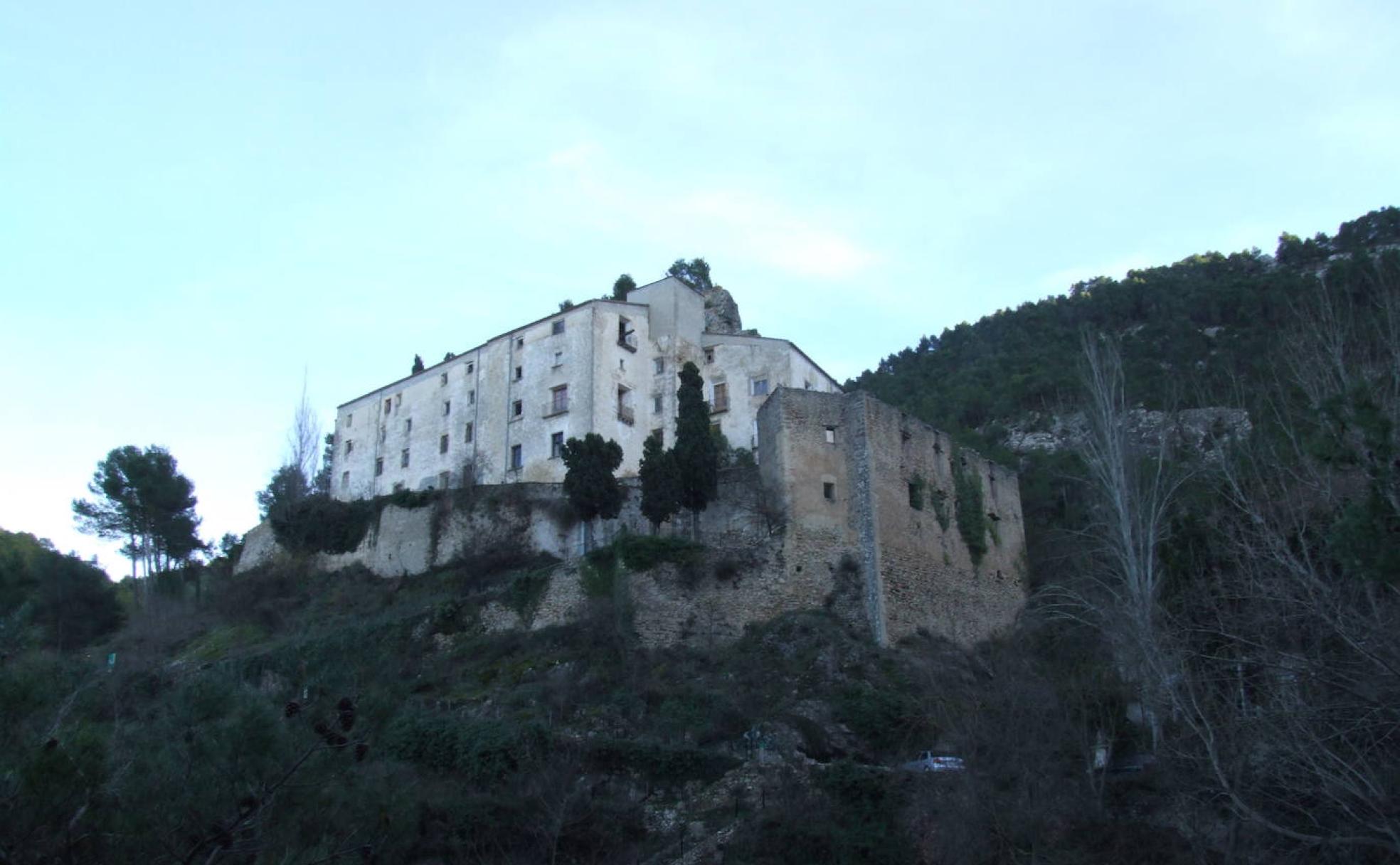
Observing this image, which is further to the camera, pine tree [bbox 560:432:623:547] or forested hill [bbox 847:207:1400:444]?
forested hill [bbox 847:207:1400:444]

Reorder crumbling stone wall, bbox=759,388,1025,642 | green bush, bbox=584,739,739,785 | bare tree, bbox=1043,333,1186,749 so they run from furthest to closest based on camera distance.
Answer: crumbling stone wall, bbox=759,388,1025,642, green bush, bbox=584,739,739,785, bare tree, bbox=1043,333,1186,749

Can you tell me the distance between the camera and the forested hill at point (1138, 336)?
1606 inches

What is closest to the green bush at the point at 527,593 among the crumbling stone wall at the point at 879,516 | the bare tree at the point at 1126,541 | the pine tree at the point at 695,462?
the pine tree at the point at 695,462

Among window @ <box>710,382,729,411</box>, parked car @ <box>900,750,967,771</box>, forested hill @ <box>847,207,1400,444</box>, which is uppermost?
forested hill @ <box>847,207,1400,444</box>

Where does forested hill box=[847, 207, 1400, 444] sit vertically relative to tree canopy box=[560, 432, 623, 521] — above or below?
above

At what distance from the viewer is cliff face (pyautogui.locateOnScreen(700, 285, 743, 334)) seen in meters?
47.9

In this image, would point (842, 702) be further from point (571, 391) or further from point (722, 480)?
point (571, 391)

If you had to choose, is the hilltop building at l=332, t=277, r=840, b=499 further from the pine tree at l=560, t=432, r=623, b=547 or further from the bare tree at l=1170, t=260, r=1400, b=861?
the bare tree at l=1170, t=260, r=1400, b=861

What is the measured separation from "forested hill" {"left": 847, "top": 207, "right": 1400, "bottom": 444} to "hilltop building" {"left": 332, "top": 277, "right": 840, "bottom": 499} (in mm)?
10010

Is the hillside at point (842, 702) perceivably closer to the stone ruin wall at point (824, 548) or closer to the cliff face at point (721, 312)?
the stone ruin wall at point (824, 548)

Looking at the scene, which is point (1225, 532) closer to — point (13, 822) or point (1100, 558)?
point (1100, 558)

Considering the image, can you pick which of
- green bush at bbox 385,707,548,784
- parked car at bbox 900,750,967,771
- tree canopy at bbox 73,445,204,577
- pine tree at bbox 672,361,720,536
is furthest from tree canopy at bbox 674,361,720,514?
tree canopy at bbox 73,445,204,577

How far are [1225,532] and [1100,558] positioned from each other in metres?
10.0

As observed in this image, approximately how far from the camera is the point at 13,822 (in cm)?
973
